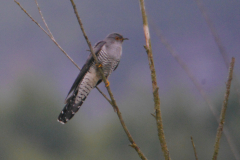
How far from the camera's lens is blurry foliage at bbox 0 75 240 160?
986 inches

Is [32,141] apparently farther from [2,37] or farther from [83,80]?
[2,37]

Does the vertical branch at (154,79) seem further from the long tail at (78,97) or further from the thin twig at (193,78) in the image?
the long tail at (78,97)

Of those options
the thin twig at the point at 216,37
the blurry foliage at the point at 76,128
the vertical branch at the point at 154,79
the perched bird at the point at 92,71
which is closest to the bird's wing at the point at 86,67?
the perched bird at the point at 92,71

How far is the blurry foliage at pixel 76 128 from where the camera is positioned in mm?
25047

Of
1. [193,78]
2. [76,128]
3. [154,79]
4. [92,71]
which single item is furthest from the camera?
[76,128]

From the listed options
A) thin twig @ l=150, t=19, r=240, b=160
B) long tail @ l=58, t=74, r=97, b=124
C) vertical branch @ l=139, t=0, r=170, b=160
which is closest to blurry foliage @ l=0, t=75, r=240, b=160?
long tail @ l=58, t=74, r=97, b=124

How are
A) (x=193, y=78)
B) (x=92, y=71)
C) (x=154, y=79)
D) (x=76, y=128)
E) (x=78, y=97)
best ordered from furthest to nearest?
(x=76, y=128), (x=92, y=71), (x=78, y=97), (x=154, y=79), (x=193, y=78)

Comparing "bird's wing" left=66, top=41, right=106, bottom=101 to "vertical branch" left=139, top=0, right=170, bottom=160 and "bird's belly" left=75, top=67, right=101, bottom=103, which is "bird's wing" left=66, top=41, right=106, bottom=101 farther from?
"vertical branch" left=139, top=0, right=170, bottom=160

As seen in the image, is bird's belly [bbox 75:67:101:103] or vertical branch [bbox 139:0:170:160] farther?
bird's belly [bbox 75:67:101:103]

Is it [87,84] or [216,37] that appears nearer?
[216,37]

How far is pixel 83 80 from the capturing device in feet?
12.1

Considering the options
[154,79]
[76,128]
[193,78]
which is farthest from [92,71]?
[76,128]

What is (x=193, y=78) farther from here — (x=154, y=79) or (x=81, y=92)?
(x=81, y=92)

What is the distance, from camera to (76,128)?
30109 millimetres
